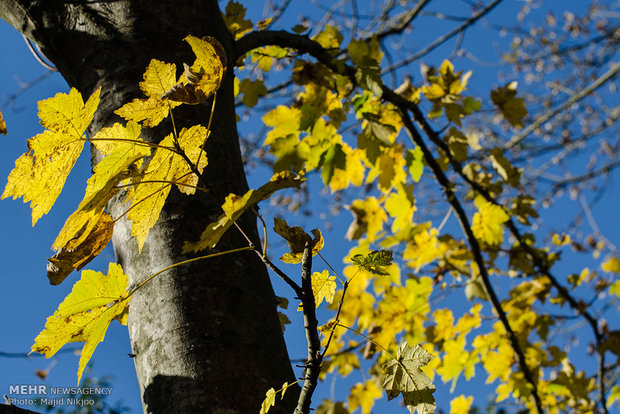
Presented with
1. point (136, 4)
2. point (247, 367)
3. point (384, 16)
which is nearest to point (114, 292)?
point (247, 367)

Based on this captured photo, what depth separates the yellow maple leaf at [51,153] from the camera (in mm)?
647

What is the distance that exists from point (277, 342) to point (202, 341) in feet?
0.45

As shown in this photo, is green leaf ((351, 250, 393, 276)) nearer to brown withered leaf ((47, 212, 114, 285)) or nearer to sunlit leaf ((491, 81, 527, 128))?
brown withered leaf ((47, 212, 114, 285))

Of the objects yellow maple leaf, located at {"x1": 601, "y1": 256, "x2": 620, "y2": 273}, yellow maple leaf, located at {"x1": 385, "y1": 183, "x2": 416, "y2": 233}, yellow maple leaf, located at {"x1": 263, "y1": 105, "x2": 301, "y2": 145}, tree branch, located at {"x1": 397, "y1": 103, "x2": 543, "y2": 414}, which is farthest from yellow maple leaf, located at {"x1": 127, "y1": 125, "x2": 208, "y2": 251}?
yellow maple leaf, located at {"x1": 601, "y1": 256, "x2": 620, "y2": 273}

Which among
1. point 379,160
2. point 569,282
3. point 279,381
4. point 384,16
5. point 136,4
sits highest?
point 384,16

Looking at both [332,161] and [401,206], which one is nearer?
[332,161]

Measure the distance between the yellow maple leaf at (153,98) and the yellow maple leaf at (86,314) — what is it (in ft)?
0.74

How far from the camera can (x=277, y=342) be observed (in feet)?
2.64

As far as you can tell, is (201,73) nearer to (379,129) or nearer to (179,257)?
(179,257)

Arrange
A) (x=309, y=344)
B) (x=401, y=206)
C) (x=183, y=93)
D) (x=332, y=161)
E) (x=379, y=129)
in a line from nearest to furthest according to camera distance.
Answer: (x=309, y=344) → (x=183, y=93) → (x=379, y=129) → (x=332, y=161) → (x=401, y=206)

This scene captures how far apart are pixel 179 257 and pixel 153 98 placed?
28 centimetres

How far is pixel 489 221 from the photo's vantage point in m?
2.09

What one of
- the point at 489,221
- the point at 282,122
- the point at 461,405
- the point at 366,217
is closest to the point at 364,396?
the point at 461,405

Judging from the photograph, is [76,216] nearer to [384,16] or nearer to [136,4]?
[136,4]
